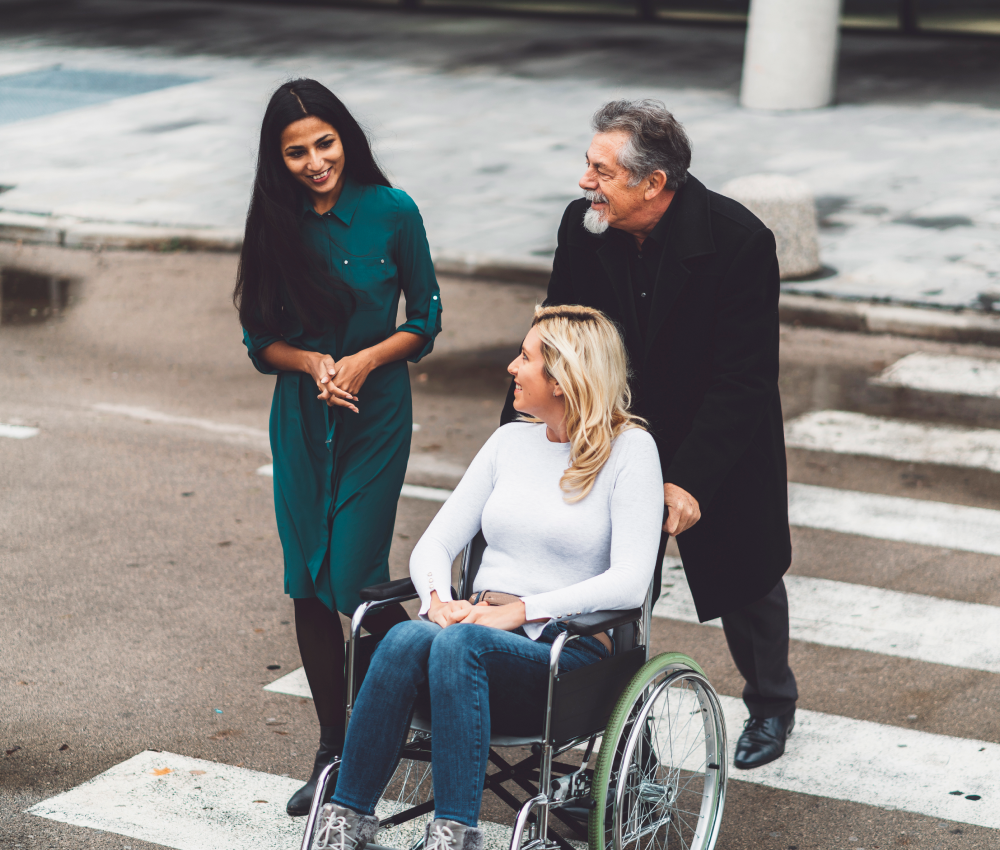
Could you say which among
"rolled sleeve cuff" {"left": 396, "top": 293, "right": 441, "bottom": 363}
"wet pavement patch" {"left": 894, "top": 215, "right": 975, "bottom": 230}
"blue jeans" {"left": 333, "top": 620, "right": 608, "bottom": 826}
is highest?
"rolled sleeve cuff" {"left": 396, "top": 293, "right": 441, "bottom": 363}

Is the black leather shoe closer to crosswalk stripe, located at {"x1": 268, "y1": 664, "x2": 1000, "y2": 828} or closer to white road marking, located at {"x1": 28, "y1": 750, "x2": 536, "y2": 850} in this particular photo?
crosswalk stripe, located at {"x1": 268, "y1": 664, "x2": 1000, "y2": 828}

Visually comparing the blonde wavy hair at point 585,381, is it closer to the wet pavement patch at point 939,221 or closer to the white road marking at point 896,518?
the white road marking at point 896,518

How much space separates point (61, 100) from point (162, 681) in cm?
1463

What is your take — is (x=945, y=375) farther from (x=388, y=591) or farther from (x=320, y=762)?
(x=388, y=591)

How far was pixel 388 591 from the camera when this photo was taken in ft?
12.5

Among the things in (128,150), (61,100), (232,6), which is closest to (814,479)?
(128,150)

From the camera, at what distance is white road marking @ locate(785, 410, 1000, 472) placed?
25.2 feet

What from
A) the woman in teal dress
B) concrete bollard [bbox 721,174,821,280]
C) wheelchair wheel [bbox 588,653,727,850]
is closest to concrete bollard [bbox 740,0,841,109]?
concrete bollard [bbox 721,174,821,280]

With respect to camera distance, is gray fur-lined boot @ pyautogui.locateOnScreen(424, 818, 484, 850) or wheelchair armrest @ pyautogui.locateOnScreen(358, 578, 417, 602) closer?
gray fur-lined boot @ pyautogui.locateOnScreen(424, 818, 484, 850)

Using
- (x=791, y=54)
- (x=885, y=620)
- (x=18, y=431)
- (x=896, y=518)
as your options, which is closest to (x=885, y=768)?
(x=885, y=620)

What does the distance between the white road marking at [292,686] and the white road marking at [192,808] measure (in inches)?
21.9

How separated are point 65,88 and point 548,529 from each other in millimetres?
16942

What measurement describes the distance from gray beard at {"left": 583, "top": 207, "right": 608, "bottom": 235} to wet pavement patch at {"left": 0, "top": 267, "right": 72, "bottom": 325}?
731 cm

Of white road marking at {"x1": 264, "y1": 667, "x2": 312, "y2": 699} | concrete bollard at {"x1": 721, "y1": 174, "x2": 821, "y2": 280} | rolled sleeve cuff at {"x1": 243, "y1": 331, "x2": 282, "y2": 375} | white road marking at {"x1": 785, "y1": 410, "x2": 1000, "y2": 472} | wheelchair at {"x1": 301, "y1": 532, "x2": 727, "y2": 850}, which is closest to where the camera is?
wheelchair at {"x1": 301, "y1": 532, "x2": 727, "y2": 850}
